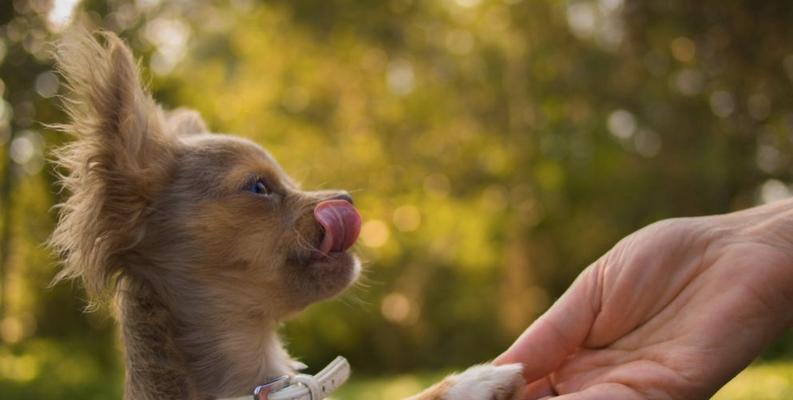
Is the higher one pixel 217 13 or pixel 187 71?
pixel 217 13

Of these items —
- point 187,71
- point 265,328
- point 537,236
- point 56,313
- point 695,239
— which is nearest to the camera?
point 695,239

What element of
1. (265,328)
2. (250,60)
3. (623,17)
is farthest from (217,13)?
(265,328)

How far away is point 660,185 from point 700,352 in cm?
1534

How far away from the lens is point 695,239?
339 cm

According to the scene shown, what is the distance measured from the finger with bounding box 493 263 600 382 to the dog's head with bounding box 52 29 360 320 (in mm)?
812

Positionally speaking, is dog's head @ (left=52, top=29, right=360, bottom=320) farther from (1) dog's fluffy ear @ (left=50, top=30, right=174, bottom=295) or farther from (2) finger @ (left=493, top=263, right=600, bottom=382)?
(2) finger @ (left=493, top=263, right=600, bottom=382)

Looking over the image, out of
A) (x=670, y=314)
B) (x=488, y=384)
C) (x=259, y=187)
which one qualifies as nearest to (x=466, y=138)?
(x=259, y=187)

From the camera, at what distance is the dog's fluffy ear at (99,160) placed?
340 centimetres

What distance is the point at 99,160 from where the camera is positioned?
3438 millimetres

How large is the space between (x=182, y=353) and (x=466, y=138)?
14643mm

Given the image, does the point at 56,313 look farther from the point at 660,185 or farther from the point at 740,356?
the point at 740,356

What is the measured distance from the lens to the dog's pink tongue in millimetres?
3523

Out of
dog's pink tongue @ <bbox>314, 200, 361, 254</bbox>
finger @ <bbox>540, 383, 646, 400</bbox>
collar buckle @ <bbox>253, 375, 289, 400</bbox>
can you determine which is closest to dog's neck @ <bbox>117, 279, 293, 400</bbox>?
collar buckle @ <bbox>253, 375, 289, 400</bbox>

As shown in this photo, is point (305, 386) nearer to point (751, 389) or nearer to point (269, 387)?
point (269, 387)
